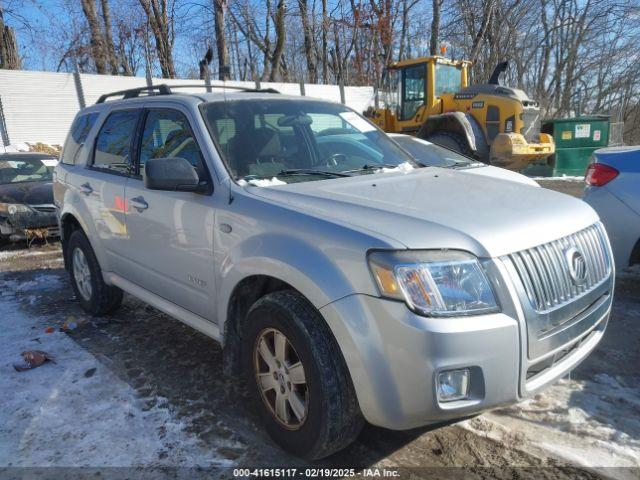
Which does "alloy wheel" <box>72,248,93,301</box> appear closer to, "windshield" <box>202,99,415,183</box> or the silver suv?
the silver suv

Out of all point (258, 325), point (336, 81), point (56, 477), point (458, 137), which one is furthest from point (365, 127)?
point (336, 81)

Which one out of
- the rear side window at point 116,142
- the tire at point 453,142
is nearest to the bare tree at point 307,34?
the tire at point 453,142

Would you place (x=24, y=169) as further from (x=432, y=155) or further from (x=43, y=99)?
(x=43, y=99)

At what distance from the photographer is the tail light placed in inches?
171

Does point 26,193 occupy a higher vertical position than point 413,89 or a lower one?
lower

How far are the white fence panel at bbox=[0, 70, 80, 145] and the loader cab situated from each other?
1047 centimetres

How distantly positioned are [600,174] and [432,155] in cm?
270

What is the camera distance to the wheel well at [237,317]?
2.83 m

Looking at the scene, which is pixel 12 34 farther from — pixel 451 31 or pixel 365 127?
pixel 365 127

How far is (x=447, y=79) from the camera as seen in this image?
12977 millimetres

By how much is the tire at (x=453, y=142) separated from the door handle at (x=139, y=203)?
877cm

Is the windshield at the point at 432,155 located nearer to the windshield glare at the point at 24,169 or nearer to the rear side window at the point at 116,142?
the rear side window at the point at 116,142

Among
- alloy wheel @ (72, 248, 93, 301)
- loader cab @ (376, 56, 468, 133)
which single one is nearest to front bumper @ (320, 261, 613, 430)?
alloy wheel @ (72, 248, 93, 301)

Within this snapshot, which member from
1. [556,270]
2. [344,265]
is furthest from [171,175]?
[556,270]
